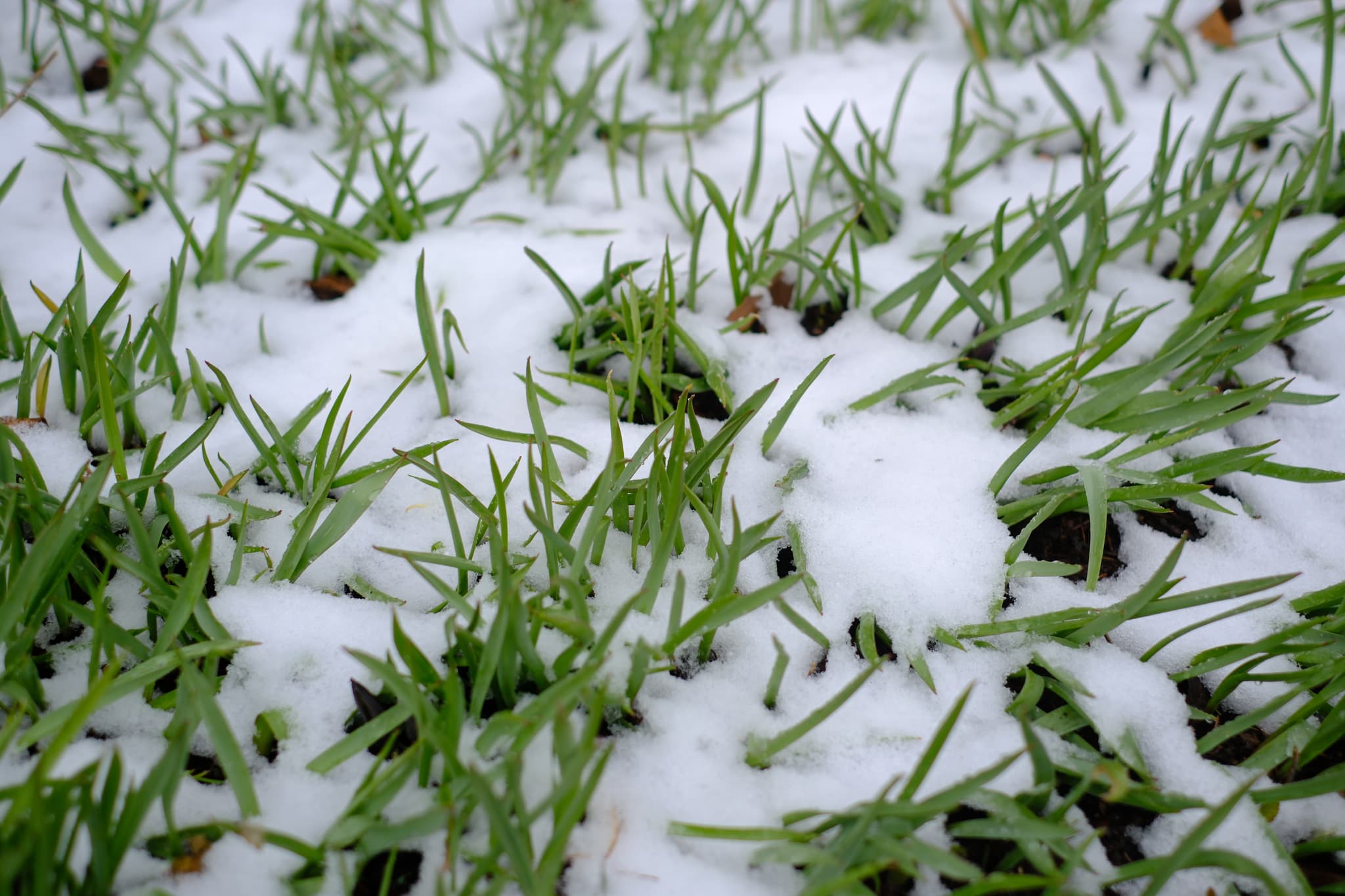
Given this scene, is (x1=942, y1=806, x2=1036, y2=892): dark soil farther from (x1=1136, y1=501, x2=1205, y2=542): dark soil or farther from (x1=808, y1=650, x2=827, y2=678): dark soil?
(x1=1136, y1=501, x2=1205, y2=542): dark soil

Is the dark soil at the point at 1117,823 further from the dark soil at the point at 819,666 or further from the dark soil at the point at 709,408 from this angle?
the dark soil at the point at 709,408

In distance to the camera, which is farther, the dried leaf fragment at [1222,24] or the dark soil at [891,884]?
the dried leaf fragment at [1222,24]

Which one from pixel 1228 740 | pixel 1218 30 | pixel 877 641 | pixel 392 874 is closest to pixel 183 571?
pixel 392 874

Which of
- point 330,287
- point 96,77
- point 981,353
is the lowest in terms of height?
point 981,353

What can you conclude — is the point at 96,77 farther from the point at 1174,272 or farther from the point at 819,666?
the point at 1174,272

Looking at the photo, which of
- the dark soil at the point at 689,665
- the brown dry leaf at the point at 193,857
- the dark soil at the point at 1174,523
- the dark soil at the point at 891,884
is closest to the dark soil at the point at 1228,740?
the dark soil at the point at 1174,523

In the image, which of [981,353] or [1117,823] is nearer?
[1117,823]

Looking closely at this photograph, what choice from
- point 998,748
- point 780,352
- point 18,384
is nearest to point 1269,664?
point 998,748

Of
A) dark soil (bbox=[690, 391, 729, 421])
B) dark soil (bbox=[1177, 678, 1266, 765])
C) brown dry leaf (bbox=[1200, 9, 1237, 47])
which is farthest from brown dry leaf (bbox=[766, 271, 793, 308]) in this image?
brown dry leaf (bbox=[1200, 9, 1237, 47])
